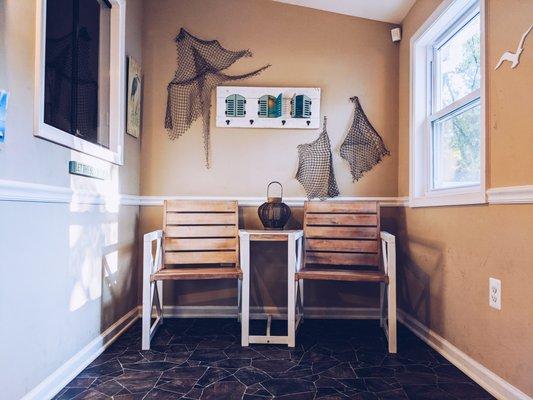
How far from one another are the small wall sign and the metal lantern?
1.03 meters

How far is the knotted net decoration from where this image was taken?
287 cm

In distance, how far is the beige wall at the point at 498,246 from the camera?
4.98 feet

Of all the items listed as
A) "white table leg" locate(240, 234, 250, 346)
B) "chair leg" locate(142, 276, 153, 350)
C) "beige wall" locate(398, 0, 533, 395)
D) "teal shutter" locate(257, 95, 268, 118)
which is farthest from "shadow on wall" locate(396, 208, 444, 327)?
"chair leg" locate(142, 276, 153, 350)

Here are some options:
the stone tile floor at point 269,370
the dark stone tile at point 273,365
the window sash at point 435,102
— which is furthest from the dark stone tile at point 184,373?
the window sash at point 435,102

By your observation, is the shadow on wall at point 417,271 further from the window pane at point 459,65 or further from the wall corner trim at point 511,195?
the window pane at point 459,65

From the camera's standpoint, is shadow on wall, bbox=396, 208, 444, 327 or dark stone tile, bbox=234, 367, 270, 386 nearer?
dark stone tile, bbox=234, 367, 270, 386

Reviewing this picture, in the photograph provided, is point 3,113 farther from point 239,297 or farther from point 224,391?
point 239,297

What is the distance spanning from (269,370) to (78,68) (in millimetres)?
1853

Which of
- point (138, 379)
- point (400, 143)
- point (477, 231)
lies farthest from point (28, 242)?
point (400, 143)

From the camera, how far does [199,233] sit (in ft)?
8.55

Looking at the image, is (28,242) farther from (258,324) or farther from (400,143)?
(400,143)

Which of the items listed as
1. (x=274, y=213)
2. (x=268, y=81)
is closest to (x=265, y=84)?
(x=268, y=81)

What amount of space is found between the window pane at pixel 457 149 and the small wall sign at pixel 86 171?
6.67 feet

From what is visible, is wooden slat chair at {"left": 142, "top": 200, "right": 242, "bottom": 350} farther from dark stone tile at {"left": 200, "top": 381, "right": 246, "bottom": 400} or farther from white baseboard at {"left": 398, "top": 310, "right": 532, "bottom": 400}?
white baseboard at {"left": 398, "top": 310, "right": 532, "bottom": 400}
